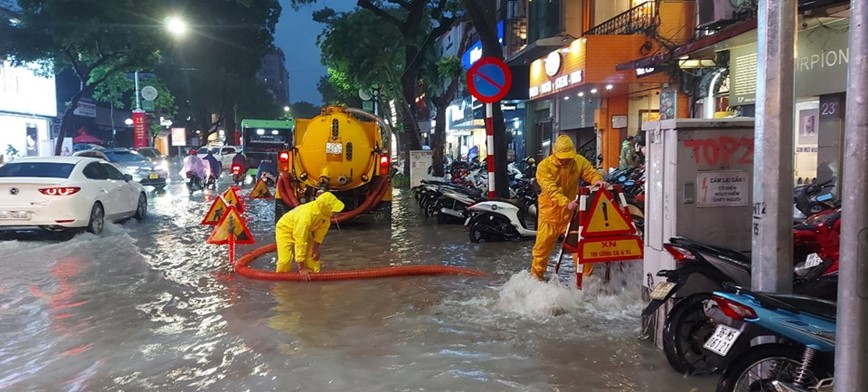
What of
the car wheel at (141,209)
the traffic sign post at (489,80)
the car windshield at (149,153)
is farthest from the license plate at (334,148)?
the car windshield at (149,153)

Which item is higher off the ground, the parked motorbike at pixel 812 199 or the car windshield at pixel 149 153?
the car windshield at pixel 149 153

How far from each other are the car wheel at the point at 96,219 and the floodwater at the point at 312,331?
175 centimetres

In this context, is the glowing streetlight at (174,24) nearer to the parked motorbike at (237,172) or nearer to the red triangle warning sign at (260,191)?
the parked motorbike at (237,172)

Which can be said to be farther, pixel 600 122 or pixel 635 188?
pixel 600 122

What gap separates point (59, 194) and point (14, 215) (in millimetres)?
670

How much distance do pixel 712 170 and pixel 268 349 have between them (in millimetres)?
3591

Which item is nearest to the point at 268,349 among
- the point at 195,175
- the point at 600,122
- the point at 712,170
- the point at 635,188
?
the point at 712,170

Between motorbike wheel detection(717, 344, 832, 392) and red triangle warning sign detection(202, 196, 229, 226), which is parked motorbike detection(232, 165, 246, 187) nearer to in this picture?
red triangle warning sign detection(202, 196, 229, 226)

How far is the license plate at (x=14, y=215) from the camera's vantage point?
9.80 m

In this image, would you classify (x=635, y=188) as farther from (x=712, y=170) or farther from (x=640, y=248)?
(x=712, y=170)

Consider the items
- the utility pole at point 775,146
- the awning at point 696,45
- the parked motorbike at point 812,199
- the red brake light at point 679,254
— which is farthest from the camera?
the awning at point 696,45

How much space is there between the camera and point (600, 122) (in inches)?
839

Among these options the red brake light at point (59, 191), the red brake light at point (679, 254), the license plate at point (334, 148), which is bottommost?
the red brake light at point (679, 254)

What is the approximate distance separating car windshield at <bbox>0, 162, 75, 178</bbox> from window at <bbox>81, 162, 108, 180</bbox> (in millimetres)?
259
